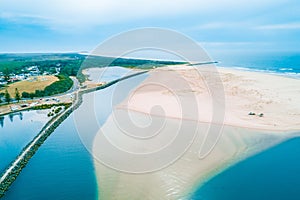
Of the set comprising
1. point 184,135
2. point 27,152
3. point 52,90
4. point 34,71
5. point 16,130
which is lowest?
point 16,130

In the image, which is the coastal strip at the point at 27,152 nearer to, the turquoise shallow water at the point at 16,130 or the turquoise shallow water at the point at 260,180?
the turquoise shallow water at the point at 16,130

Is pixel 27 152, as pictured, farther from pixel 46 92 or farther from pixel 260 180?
pixel 46 92

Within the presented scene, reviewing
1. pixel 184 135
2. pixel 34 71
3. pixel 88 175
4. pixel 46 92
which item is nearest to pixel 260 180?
pixel 184 135

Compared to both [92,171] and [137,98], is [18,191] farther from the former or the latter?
[137,98]

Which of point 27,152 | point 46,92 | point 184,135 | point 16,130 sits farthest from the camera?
point 46,92

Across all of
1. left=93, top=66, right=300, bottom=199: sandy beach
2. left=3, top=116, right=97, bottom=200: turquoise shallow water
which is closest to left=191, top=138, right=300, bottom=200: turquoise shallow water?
left=93, top=66, right=300, bottom=199: sandy beach

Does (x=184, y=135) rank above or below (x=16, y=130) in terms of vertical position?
above
